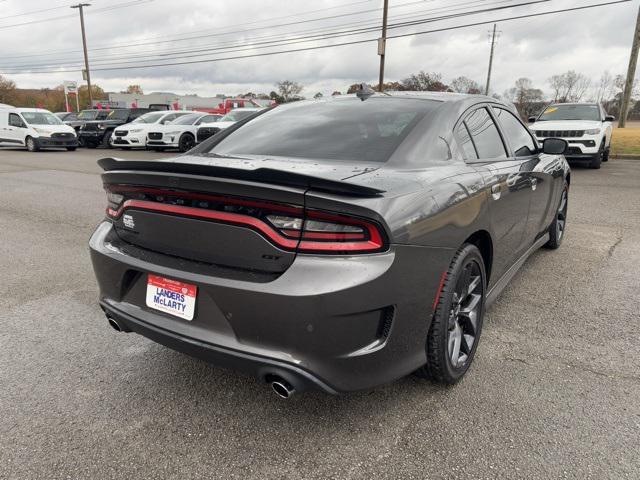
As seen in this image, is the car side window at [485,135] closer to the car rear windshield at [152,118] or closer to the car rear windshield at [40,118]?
the car rear windshield at [152,118]

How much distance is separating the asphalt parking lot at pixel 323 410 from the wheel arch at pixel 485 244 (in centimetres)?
52

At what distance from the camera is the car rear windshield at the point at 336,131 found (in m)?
2.57

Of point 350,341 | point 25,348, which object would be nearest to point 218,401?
point 350,341

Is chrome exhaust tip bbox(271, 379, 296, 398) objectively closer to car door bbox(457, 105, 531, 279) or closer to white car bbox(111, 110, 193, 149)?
car door bbox(457, 105, 531, 279)

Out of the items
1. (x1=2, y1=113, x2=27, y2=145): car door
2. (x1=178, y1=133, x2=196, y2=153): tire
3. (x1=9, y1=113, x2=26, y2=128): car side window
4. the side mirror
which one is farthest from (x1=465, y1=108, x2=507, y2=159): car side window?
(x1=9, y1=113, x2=26, y2=128): car side window

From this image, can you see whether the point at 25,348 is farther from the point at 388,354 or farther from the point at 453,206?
the point at 453,206

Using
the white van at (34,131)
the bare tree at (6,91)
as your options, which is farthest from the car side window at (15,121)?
the bare tree at (6,91)

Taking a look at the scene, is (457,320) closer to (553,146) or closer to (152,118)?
(553,146)

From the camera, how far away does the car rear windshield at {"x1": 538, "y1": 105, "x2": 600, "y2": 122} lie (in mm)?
12297

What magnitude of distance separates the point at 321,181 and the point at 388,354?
771 mm

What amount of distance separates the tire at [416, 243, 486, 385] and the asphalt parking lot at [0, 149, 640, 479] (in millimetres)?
131

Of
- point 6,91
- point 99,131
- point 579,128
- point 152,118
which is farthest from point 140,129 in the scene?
point 6,91

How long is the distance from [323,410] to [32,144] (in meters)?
21.2

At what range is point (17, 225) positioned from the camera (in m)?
6.26
